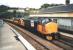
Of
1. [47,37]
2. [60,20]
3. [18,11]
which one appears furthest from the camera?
[18,11]

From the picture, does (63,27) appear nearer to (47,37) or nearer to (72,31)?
(72,31)

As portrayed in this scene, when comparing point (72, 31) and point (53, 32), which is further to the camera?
point (72, 31)

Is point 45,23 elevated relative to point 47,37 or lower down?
elevated

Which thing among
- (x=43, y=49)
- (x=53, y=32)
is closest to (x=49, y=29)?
(x=53, y=32)

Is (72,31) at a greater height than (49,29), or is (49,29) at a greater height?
(49,29)

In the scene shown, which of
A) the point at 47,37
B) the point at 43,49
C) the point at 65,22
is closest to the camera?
the point at 43,49

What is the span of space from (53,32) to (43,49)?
271 inches

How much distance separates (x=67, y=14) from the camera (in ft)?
124

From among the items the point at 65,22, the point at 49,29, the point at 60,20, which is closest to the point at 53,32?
the point at 49,29

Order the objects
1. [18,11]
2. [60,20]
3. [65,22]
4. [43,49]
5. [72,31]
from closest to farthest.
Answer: [43,49]
[72,31]
[65,22]
[60,20]
[18,11]

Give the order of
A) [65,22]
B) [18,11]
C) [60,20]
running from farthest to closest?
1. [18,11]
2. [60,20]
3. [65,22]

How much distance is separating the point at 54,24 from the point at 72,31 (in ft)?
31.9

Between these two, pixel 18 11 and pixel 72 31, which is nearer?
pixel 72 31

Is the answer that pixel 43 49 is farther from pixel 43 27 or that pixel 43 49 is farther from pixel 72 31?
pixel 72 31
